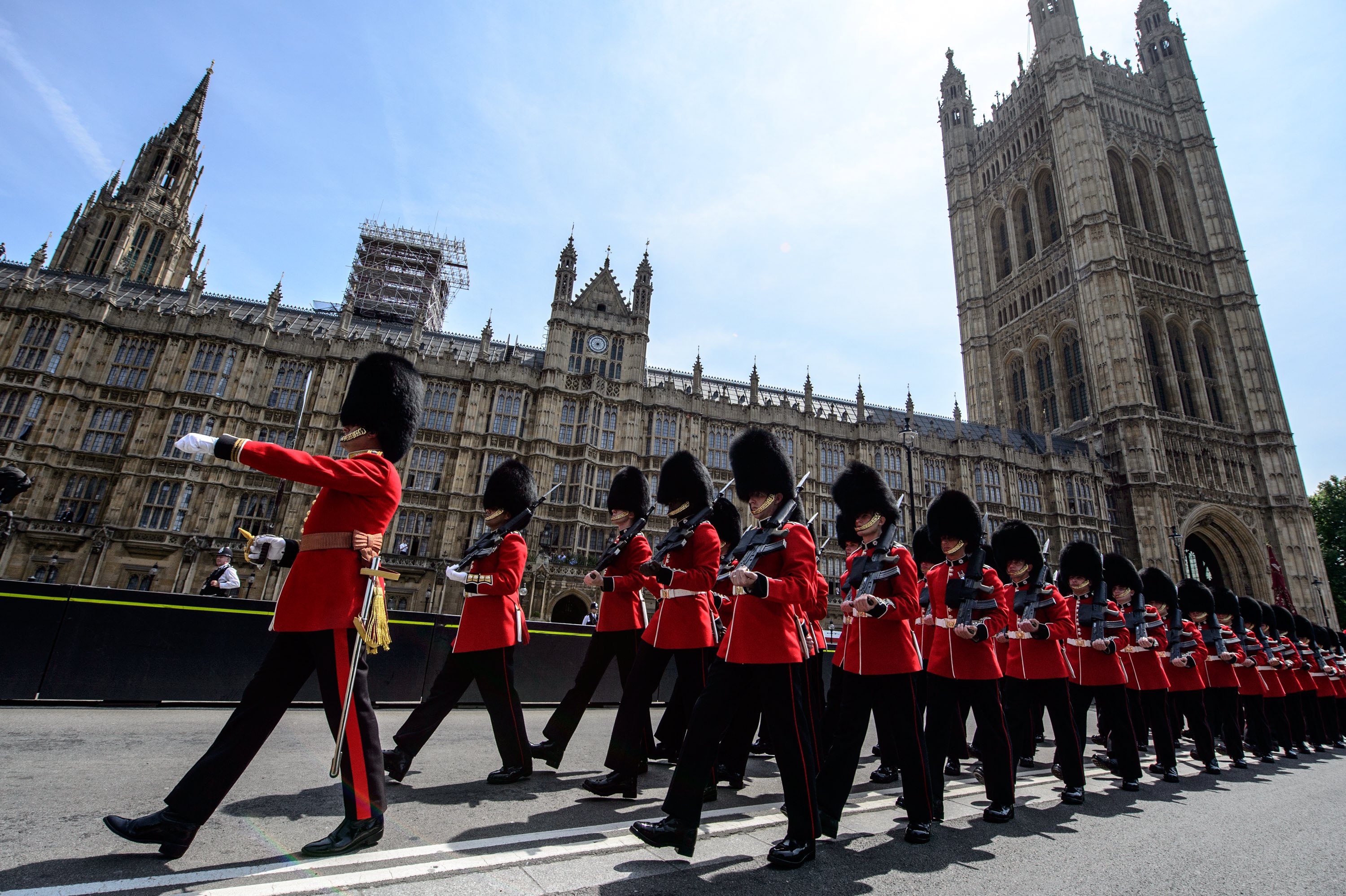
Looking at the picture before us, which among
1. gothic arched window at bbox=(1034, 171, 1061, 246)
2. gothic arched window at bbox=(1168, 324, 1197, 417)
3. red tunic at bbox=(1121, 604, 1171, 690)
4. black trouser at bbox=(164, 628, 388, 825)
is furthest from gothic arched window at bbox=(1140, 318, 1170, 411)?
black trouser at bbox=(164, 628, 388, 825)

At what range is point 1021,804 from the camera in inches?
242

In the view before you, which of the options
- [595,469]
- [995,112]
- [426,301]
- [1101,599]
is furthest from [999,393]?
[1101,599]

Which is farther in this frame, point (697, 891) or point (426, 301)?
point (426, 301)

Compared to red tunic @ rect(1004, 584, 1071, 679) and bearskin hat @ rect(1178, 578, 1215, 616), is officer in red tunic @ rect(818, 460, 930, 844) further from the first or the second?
bearskin hat @ rect(1178, 578, 1215, 616)

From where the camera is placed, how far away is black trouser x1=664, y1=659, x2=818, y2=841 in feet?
12.9

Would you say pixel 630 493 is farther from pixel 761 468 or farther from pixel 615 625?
pixel 761 468

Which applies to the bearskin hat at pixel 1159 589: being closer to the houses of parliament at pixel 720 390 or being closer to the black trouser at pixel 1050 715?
the black trouser at pixel 1050 715

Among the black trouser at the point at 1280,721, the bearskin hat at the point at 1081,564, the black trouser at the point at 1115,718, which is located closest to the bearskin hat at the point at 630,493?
the black trouser at the point at 1115,718

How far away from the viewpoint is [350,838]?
350 centimetres

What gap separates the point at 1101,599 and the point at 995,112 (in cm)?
7229

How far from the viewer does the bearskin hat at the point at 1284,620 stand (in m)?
13.7

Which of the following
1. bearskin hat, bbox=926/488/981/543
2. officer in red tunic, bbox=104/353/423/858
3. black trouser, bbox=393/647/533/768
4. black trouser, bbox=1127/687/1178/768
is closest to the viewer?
officer in red tunic, bbox=104/353/423/858

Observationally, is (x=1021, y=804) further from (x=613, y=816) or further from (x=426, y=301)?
(x=426, y=301)

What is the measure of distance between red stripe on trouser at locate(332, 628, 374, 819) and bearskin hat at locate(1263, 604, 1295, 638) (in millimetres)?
17318
